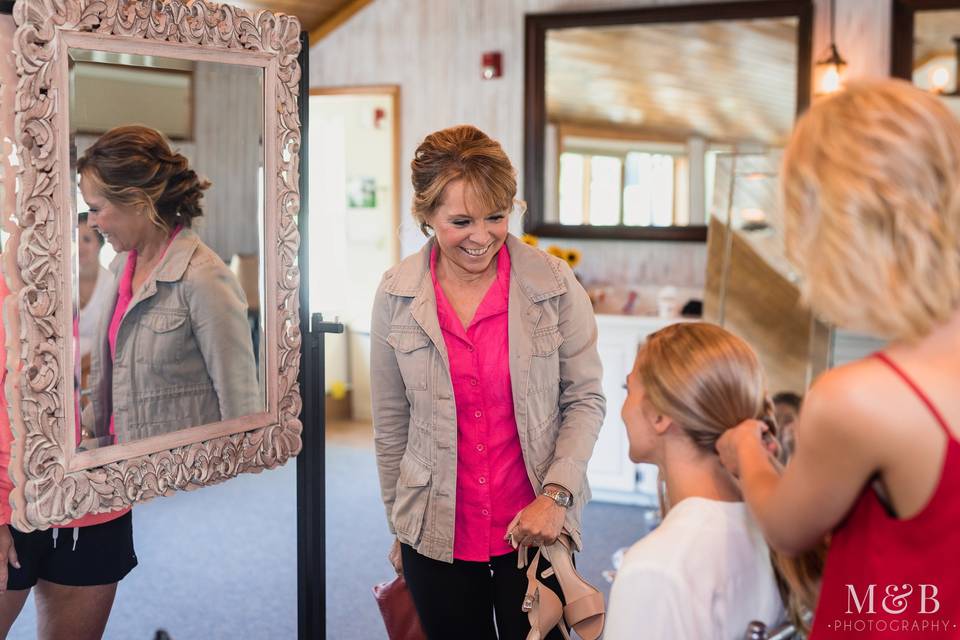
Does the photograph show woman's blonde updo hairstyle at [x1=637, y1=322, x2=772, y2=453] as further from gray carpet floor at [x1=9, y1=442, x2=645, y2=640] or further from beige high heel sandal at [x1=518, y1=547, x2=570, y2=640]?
gray carpet floor at [x1=9, y1=442, x2=645, y2=640]

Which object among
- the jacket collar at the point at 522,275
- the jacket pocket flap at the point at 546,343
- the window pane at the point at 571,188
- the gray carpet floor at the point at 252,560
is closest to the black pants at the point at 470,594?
the jacket pocket flap at the point at 546,343

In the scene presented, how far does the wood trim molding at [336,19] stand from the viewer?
17.4 feet

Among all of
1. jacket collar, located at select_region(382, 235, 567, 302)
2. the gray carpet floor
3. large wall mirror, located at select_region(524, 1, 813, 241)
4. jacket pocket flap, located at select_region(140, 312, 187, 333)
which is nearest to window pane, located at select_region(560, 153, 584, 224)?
large wall mirror, located at select_region(524, 1, 813, 241)

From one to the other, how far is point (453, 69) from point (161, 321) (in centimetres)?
376

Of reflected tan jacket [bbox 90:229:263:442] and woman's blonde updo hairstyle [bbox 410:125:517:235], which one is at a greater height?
woman's blonde updo hairstyle [bbox 410:125:517:235]

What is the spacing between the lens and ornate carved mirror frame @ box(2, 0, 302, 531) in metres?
1.44

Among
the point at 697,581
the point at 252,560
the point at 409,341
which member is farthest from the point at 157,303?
the point at 252,560

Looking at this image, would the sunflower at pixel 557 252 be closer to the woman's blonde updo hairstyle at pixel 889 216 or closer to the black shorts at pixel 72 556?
the black shorts at pixel 72 556

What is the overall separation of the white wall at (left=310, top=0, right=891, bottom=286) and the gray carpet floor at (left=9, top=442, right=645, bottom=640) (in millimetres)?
1270

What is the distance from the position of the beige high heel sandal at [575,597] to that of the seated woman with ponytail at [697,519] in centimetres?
41

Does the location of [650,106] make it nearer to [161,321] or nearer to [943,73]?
[943,73]

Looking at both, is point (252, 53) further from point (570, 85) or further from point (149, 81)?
point (570, 85)

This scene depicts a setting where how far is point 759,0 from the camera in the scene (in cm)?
443

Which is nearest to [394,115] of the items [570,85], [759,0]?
[570,85]
